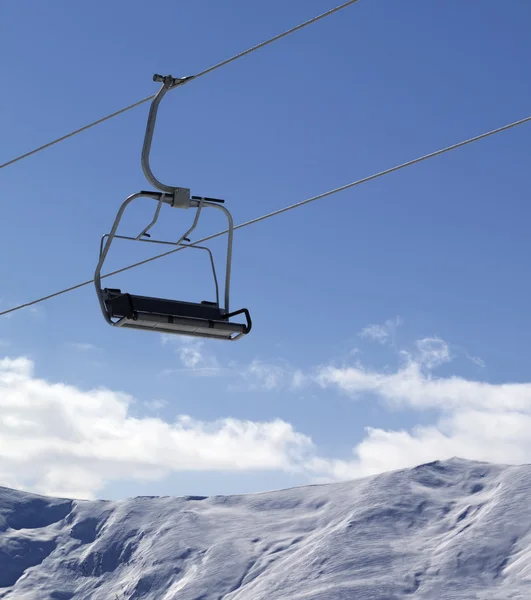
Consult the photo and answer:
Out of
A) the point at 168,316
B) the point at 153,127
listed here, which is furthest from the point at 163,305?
the point at 153,127

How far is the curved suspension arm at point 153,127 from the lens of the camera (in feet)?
37.9

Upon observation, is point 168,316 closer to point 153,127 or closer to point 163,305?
point 163,305

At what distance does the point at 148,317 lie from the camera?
454 inches

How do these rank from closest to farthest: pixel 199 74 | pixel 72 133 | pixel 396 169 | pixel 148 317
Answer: pixel 148 317, pixel 199 74, pixel 396 169, pixel 72 133

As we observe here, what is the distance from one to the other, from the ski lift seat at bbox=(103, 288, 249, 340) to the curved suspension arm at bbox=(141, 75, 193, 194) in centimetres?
132

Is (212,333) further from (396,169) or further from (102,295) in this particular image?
(396,169)

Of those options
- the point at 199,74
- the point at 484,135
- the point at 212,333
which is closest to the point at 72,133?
the point at 199,74

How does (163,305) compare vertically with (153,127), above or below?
below

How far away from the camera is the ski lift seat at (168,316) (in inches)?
456

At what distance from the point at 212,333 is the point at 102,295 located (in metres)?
1.36

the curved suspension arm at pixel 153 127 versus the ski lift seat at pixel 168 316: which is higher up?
the curved suspension arm at pixel 153 127

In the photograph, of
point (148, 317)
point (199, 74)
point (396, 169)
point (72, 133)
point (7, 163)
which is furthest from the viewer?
point (7, 163)

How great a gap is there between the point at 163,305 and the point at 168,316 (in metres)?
0.19

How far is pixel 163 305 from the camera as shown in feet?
38.7
